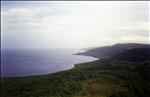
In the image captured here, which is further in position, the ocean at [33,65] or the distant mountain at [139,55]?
the ocean at [33,65]

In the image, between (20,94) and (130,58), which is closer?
(20,94)

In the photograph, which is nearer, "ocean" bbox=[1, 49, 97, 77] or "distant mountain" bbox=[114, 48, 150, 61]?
"distant mountain" bbox=[114, 48, 150, 61]

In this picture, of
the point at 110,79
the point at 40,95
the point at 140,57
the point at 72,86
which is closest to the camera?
the point at 40,95

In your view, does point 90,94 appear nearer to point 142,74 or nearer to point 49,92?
point 49,92

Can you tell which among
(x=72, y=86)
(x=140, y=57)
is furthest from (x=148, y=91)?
(x=140, y=57)

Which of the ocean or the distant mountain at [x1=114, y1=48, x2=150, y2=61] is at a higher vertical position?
the distant mountain at [x1=114, y1=48, x2=150, y2=61]

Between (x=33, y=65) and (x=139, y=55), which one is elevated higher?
(x=139, y=55)

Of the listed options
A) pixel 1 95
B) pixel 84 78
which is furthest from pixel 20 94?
pixel 84 78

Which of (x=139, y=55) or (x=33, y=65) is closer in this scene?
(x=139, y=55)

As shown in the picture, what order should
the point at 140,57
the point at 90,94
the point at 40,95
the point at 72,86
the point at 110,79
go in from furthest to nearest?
the point at 140,57 → the point at 110,79 → the point at 72,86 → the point at 90,94 → the point at 40,95

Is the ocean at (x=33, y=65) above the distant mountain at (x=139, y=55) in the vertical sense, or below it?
below
